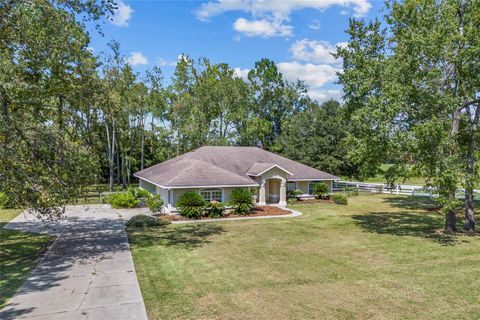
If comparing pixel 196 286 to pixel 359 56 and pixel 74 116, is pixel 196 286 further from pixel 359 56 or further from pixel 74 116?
pixel 359 56

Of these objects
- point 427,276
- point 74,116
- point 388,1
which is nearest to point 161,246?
point 74,116

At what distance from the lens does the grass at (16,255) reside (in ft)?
34.3

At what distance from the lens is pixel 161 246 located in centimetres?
1540

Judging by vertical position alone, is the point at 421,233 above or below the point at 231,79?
below

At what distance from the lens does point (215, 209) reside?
2267 cm

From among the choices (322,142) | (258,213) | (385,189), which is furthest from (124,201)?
(385,189)

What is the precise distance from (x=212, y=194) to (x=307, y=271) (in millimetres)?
13406

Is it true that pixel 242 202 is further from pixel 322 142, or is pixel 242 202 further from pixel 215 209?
pixel 322 142

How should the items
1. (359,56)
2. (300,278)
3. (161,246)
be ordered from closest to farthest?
(300,278), (161,246), (359,56)

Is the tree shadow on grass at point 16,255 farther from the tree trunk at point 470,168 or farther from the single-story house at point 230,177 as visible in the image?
the tree trunk at point 470,168

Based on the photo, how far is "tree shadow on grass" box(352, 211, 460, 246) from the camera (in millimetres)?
17484

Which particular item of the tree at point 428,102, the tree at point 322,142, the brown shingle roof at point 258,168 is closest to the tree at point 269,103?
the tree at point 322,142

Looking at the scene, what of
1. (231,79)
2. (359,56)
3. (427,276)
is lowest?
(427,276)

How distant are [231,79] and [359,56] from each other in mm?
30828
